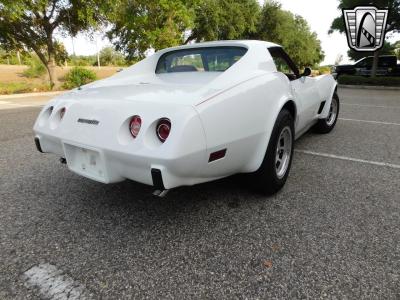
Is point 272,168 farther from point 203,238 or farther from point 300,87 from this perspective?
point 300,87

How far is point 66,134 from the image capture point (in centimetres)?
216

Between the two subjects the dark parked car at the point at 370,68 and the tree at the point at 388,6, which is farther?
the dark parked car at the point at 370,68

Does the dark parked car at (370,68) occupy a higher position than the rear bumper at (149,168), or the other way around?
the rear bumper at (149,168)

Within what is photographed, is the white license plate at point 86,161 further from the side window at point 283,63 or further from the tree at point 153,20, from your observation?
the tree at point 153,20

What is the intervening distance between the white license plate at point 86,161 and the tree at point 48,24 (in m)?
12.9

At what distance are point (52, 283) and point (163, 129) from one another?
1039 mm

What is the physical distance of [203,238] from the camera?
2070 mm

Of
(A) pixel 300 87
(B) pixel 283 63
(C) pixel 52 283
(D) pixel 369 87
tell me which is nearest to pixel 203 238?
(C) pixel 52 283

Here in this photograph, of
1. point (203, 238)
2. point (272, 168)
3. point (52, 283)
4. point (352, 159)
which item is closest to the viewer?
point (52, 283)

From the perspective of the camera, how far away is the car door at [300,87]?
3072 mm

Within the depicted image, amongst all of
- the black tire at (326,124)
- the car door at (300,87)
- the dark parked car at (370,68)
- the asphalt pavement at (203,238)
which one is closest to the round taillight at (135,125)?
the asphalt pavement at (203,238)

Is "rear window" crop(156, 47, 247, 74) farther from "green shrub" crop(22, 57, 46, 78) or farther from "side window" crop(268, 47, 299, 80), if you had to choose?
"green shrub" crop(22, 57, 46, 78)

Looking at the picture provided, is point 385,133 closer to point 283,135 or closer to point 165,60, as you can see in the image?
point 283,135

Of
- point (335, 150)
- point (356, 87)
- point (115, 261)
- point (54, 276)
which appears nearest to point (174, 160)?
point (115, 261)
